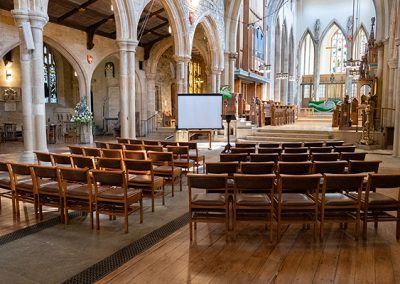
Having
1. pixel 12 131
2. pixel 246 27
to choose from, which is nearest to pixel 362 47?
pixel 246 27

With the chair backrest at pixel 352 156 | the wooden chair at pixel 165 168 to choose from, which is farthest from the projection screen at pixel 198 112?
the chair backrest at pixel 352 156

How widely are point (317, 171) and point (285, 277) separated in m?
1.89

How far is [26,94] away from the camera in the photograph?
7.02 meters

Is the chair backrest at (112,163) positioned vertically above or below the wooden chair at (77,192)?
above

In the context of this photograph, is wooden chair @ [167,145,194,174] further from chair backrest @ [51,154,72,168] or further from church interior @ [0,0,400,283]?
chair backrest @ [51,154,72,168]

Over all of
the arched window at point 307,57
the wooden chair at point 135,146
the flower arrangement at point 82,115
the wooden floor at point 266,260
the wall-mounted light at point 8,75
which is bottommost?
the wooden floor at point 266,260

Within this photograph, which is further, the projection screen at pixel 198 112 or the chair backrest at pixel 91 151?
the projection screen at pixel 198 112

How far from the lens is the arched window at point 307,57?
98.1 ft

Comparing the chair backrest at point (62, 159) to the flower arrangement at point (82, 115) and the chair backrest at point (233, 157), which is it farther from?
the flower arrangement at point (82, 115)

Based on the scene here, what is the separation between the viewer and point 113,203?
13.3 ft

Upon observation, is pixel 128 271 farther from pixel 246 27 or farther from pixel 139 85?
pixel 246 27

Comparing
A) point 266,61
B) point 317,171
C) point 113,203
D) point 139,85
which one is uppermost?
point 266,61

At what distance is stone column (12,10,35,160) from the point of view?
6863 millimetres

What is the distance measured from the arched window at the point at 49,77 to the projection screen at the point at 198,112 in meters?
10.1
